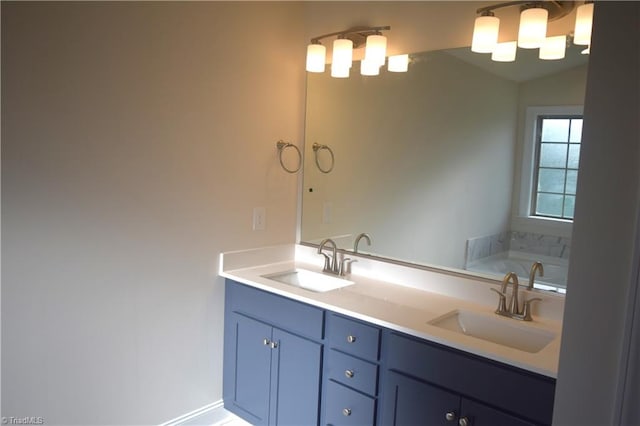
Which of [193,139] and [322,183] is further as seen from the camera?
[322,183]

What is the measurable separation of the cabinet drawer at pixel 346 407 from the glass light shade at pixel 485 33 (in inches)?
61.8

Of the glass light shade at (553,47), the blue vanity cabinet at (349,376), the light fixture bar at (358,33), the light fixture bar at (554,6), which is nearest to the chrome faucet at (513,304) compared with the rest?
the blue vanity cabinet at (349,376)

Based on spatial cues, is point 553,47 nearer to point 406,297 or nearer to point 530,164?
point 530,164

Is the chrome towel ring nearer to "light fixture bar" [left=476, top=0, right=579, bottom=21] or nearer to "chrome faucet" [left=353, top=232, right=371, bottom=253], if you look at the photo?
"chrome faucet" [left=353, top=232, right=371, bottom=253]

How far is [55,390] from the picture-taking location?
2012mm

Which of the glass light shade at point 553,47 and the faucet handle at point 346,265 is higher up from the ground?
the glass light shade at point 553,47

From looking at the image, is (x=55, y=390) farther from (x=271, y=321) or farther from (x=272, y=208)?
(x=272, y=208)

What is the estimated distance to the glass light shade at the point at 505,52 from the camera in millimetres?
2096

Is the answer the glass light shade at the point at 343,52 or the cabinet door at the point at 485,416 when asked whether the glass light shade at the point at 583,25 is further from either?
the cabinet door at the point at 485,416

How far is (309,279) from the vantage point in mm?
2719

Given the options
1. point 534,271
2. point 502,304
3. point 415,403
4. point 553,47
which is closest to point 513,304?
point 502,304

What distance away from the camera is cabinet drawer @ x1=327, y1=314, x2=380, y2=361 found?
1.96m

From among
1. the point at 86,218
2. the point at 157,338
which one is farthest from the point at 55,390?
the point at 86,218

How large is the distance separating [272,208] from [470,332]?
1.29 meters
